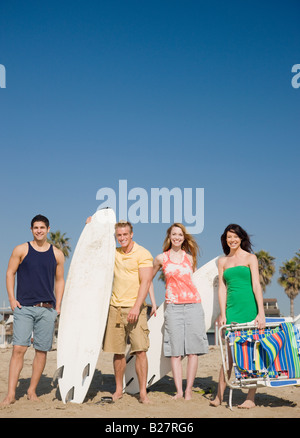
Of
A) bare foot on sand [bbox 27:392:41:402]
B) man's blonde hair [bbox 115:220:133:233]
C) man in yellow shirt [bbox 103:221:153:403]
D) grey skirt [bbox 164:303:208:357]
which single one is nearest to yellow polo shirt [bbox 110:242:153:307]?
man in yellow shirt [bbox 103:221:153:403]

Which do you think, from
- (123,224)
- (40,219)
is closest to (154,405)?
(123,224)

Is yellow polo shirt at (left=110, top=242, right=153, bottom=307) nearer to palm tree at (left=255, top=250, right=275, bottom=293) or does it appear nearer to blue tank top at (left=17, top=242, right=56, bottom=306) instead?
blue tank top at (left=17, top=242, right=56, bottom=306)

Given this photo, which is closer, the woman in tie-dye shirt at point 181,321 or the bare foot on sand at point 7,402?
the bare foot on sand at point 7,402

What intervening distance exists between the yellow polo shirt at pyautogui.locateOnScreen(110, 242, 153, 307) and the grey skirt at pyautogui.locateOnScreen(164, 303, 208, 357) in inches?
18.4

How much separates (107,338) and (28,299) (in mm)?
990

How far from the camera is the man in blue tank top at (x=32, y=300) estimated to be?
497 cm

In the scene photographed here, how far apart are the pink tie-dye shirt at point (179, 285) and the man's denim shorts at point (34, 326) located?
53.0 inches

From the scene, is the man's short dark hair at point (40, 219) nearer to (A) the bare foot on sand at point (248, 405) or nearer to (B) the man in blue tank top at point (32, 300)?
(B) the man in blue tank top at point (32, 300)

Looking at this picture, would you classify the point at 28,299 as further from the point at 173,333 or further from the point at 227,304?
the point at 227,304

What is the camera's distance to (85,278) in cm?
565

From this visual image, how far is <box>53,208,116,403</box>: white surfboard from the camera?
16.9ft

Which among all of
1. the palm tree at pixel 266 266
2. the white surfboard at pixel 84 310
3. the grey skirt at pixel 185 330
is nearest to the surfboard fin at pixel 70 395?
the white surfboard at pixel 84 310

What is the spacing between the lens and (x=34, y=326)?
5.09 metres
